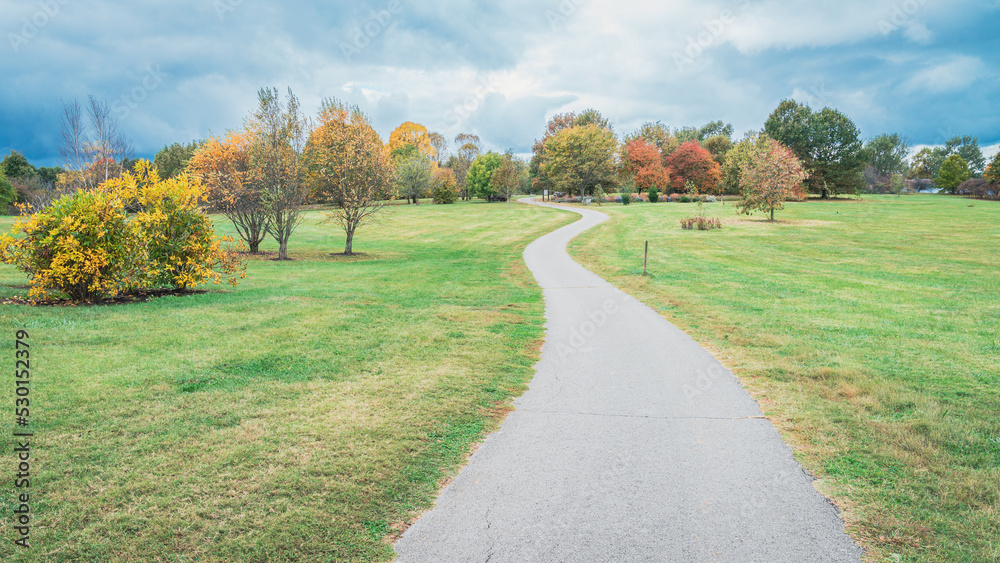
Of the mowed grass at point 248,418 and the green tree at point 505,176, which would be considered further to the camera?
the green tree at point 505,176

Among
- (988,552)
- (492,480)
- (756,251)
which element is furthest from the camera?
(756,251)

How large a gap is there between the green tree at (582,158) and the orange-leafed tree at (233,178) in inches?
1756

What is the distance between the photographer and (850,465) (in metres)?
4.34

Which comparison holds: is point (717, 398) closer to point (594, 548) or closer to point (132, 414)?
point (594, 548)

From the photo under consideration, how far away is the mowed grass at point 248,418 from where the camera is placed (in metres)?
3.23

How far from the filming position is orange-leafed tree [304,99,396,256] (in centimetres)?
2131

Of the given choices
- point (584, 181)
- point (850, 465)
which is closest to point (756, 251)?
point (850, 465)

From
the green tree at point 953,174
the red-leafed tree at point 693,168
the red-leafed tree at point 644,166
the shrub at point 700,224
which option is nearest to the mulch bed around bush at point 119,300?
the shrub at point 700,224

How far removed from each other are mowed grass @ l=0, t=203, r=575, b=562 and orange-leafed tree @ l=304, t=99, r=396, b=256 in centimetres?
1190

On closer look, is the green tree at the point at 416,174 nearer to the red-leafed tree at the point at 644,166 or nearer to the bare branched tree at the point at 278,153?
the red-leafed tree at the point at 644,166

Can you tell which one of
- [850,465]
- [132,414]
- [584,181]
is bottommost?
[850,465]

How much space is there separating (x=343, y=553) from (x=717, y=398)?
468 cm

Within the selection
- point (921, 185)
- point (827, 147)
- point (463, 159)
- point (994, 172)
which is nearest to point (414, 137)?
point (463, 159)

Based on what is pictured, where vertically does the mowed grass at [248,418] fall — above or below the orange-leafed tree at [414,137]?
below
